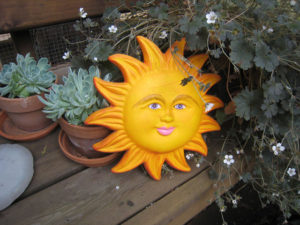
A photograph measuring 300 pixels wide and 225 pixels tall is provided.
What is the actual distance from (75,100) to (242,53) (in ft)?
2.09

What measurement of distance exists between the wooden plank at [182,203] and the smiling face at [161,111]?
212 millimetres

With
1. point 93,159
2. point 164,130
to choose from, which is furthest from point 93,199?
point 164,130

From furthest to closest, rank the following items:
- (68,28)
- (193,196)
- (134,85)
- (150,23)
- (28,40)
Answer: (68,28), (28,40), (150,23), (193,196), (134,85)

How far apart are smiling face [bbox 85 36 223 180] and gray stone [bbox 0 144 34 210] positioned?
0.31 m

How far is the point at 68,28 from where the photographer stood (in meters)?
2.22

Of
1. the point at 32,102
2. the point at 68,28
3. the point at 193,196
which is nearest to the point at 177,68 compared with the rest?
the point at 193,196

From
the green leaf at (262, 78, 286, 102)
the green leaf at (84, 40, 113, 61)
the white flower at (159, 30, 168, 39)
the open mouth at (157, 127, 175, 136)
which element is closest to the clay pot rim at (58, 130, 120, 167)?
the open mouth at (157, 127, 175, 136)

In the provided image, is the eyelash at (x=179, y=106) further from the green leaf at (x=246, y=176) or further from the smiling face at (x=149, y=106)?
the green leaf at (x=246, y=176)

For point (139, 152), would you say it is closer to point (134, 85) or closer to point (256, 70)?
point (134, 85)

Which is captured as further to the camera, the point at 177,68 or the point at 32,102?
the point at 32,102

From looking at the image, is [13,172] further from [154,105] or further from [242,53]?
[242,53]

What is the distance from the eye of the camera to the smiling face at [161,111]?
938 millimetres

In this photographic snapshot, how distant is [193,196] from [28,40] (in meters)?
1.27

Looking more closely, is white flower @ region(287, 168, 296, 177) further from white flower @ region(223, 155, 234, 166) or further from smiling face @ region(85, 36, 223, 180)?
smiling face @ region(85, 36, 223, 180)
